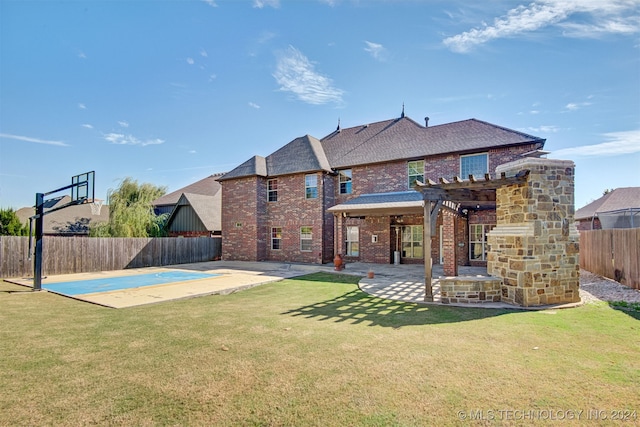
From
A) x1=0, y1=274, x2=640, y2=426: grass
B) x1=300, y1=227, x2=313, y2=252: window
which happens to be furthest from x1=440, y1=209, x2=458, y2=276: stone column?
x1=300, y1=227, x2=313, y2=252: window

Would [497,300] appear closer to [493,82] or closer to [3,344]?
[493,82]

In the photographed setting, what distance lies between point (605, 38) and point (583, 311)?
763 cm

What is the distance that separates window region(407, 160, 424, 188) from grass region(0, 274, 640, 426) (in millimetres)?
10088

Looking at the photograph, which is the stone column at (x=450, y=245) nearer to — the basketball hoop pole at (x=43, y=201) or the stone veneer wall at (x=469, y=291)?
the stone veneer wall at (x=469, y=291)

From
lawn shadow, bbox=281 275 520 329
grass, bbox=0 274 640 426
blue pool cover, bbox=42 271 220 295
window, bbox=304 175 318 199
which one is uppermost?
window, bbox=304 175 318 199

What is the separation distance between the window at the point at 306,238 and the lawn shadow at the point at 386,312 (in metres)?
10.2

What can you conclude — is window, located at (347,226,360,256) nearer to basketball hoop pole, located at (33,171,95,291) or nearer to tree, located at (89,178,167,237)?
basketball hoop pole, located at (33,171,95,291)

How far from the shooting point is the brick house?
15086mm

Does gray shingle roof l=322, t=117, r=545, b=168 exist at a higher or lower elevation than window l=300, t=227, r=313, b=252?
higher

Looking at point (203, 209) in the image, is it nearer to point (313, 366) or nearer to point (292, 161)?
point (292, 161)

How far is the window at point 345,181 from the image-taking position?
18.6 metres

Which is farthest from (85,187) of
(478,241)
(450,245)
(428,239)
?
(478,241)

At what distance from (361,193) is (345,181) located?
146cm

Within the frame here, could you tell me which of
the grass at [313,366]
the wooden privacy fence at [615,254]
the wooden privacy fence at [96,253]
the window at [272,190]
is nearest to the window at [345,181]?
the window at [272,190]
